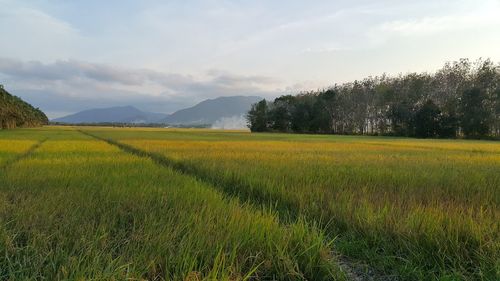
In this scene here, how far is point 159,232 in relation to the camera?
307 cm

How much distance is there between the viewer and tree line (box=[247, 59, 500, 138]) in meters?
44.5

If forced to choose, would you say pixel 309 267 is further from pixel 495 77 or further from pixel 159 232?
pixel 495 77

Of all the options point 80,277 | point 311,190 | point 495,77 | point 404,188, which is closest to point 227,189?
point 311,190

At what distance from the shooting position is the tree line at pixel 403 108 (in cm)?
4447

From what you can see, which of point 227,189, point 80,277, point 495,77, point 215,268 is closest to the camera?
point 80,277

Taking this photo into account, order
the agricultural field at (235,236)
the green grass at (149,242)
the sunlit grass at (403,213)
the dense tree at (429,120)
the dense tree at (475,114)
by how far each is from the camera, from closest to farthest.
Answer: the green grass at (149,242) → the agricultural field at (235,236) → the sunlit grass at (403,213) → the dense tree at (475,114) → the dense tree at (429,120)

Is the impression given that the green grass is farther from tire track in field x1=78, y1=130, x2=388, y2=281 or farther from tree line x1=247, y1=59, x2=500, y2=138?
tree line x1=247, y1=59, x2=500, y2=138

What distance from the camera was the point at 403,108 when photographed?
4981cm

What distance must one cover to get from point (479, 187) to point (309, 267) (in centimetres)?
440

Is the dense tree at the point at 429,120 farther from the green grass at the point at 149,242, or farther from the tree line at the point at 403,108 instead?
the green grass at the point at 149,242

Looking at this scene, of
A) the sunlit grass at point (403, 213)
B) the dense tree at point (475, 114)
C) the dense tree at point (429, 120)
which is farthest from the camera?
the dense tree at point (429, 120)

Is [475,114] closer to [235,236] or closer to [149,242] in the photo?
[235,236]

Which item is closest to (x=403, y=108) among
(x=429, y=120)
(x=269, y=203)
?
(x=429, y=120)

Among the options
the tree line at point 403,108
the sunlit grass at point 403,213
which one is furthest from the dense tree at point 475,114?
the sunlit grass at point 403,213
